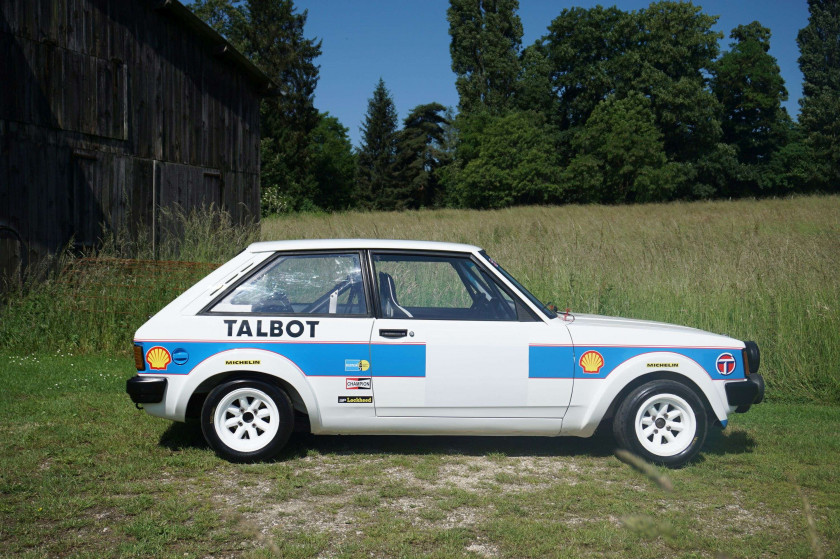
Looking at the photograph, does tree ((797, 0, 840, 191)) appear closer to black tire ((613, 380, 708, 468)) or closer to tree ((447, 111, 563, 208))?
tree ((447, 111, 563, 208))

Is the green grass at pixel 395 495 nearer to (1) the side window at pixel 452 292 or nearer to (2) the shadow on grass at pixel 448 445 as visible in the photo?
(2) the shadow on grass at pixel 448 445

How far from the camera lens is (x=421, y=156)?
76812 mm

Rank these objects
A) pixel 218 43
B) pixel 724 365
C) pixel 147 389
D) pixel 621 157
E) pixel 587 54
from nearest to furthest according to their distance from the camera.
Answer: pixel 147 389
pixel 724 365
pixel 218 43
pixel 621 157
pixel 587 54

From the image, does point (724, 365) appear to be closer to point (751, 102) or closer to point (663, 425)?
point (663, 425)

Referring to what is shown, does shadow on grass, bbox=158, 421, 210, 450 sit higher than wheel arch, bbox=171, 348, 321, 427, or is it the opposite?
wheel arch, bbox=171, 348, 321, 427

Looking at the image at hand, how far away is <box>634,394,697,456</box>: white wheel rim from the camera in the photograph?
5664 millimetres

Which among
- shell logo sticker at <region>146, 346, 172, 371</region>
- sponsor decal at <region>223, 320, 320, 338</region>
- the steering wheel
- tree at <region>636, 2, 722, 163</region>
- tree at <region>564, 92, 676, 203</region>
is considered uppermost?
tree at <region>636, 2, 722, 163</region>

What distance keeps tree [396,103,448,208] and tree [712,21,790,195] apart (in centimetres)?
2772

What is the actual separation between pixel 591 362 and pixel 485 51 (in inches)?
2421

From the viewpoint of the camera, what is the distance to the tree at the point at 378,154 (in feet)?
242

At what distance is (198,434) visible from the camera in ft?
21.4

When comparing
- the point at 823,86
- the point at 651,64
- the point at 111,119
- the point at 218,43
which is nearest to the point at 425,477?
the point at 111,119

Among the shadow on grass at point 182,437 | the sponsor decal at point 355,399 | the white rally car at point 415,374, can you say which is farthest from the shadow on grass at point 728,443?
the shadow on grass at point 182,437

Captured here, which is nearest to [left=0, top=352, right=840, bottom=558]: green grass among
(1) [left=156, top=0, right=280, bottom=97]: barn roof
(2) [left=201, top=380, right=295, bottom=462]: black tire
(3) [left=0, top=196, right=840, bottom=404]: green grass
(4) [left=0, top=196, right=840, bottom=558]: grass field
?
(4) [left=0, top=196, right=840, bottom=558]: grass field
